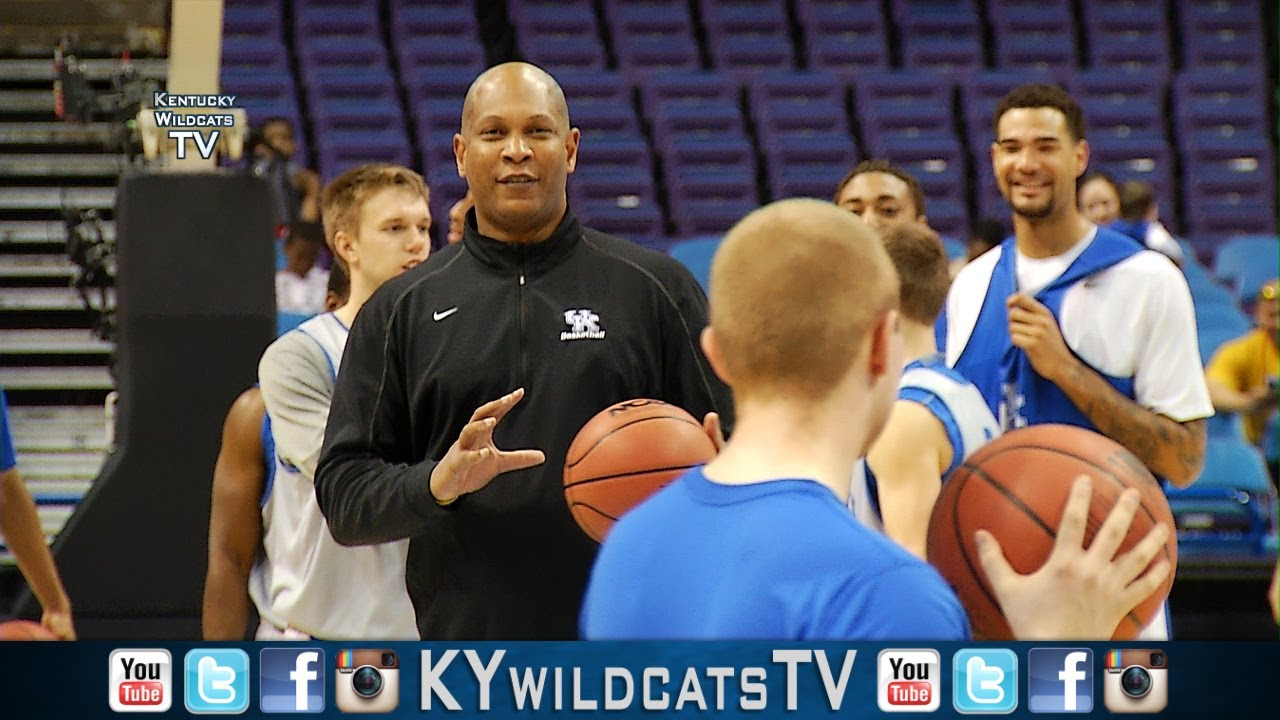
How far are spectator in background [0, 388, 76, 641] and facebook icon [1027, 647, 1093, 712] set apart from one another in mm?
1938

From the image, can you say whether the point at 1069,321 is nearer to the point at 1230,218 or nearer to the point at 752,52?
the point at 1230,218

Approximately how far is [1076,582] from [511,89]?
1.49 m

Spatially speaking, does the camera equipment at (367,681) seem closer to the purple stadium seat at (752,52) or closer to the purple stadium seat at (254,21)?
the purple stadium seat at (254,21)

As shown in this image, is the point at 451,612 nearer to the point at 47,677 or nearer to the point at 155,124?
the point at 47,677

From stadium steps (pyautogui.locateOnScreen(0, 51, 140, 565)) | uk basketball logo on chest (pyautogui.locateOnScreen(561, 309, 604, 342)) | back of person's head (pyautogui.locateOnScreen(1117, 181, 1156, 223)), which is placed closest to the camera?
uk basketball logo on chest (pyautogui.locateOnScreen(561, 309, 604, 342))

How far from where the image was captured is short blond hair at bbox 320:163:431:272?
11.8ft

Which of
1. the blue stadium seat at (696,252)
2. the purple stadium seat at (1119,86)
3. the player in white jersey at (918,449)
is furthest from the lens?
the purple stadium seat at (1119,86)

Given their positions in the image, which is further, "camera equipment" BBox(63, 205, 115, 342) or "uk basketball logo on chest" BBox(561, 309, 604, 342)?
"camera equipment" BBox(63, 205, 115, 342)

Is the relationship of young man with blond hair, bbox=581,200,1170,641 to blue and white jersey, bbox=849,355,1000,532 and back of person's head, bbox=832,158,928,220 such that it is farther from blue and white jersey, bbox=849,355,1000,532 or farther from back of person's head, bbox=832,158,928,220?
back of person's head, bbox=832,158,928,220

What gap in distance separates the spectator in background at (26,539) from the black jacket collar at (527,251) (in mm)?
1109

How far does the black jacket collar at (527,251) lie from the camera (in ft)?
9.40

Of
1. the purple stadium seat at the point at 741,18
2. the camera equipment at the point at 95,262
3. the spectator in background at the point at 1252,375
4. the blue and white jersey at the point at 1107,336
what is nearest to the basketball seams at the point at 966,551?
the blue and white jersey at the point at 1107,336


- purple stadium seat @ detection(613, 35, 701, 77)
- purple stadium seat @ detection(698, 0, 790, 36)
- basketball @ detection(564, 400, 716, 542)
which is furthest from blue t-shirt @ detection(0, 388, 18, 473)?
purple stadium seat @ detection(698, 0, 790, 36)

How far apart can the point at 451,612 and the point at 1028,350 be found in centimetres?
129
